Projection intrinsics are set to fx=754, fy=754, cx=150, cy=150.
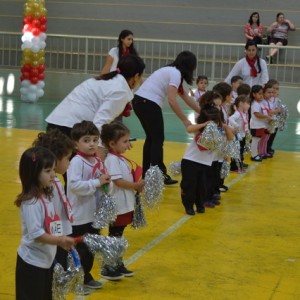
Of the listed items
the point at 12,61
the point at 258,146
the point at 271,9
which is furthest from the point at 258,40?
the point at 258,146

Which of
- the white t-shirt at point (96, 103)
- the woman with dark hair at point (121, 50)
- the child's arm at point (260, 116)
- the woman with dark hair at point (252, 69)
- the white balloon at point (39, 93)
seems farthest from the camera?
the white balloon at point (39, 93)

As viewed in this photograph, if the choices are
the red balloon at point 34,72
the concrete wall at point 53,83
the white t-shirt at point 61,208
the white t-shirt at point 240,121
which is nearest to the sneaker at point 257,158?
the white t-shirt at point 240,121

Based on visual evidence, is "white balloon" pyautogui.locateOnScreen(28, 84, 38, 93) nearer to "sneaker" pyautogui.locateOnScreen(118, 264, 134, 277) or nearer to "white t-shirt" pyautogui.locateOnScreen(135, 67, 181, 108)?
"white t-shirt" pyautogui.locateOnScreen(135, 67, 181, 108)

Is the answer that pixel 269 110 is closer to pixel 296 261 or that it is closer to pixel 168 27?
pixel 296 261

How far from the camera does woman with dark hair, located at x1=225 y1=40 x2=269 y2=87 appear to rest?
38.9 feet

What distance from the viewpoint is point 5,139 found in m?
12.1

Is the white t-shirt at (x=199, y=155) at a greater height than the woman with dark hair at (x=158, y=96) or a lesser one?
lesser

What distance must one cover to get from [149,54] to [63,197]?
15.4 metres

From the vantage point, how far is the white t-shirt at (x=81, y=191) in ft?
17.3

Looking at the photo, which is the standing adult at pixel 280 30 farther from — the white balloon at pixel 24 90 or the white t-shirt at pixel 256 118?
the white t-shirt at pixel 256 118

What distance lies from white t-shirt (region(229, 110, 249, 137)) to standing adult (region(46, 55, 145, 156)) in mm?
3583

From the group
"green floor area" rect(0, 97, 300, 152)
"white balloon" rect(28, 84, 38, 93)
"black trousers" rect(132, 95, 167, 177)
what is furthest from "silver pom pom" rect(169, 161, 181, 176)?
"white balloon" rect(28, 84, 38, 93)

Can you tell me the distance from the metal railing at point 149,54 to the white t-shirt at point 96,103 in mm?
11704

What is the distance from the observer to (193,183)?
772cm
